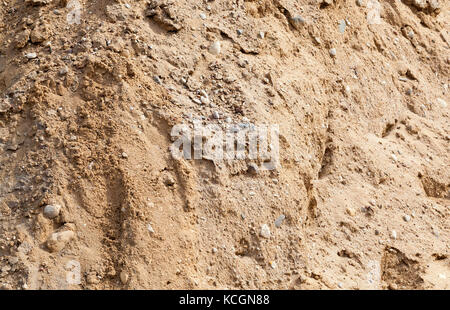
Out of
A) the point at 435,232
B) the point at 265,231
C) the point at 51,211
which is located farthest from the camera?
the point at 435,232

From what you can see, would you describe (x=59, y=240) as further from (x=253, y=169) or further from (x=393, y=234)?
(x=393, y=234)

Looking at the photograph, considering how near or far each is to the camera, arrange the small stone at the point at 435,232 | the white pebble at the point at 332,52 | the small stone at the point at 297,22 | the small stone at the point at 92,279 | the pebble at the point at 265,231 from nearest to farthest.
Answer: the small stone at the point at 92,279 → the pebble at the point at 265,231 → the small stone at the point at 435,232 → the small stone at the point at 297,22 → the white pebble at the point at 332,52

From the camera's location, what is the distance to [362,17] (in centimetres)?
564

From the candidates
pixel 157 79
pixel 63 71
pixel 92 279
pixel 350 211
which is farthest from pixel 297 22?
pixel 92 279

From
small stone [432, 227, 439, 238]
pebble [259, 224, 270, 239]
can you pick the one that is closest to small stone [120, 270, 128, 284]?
pebble [259, 224, 270, 239]

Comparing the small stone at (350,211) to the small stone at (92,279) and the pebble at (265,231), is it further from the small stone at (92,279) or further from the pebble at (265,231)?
the small stone at (92,279)

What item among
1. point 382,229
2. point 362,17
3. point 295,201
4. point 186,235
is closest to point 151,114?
point 186,235

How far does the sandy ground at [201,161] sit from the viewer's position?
3.88 m

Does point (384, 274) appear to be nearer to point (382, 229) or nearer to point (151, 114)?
point (382, 229)

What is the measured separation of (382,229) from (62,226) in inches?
88.2

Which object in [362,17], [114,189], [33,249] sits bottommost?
[33,249]

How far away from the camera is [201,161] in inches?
165

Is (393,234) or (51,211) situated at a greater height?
(393,234)

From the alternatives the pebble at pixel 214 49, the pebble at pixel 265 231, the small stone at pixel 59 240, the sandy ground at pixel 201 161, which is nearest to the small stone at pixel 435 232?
the sandy ground at pixel 201 161
